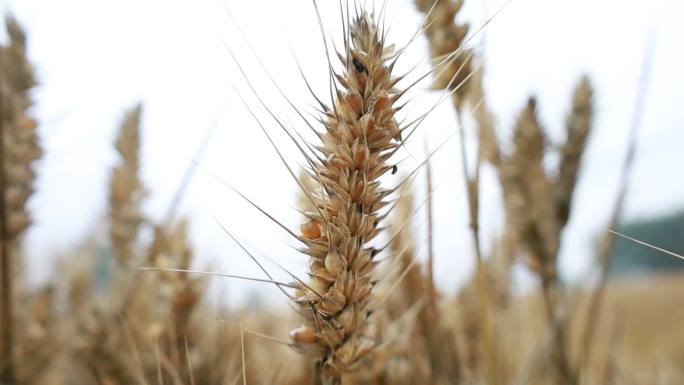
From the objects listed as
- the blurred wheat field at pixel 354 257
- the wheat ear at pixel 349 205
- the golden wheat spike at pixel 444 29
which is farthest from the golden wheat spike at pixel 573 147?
the wheat ear at pixel 349 205

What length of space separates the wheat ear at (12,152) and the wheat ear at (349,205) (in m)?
0.63

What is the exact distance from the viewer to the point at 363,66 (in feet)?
1.34

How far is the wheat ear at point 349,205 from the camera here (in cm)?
41

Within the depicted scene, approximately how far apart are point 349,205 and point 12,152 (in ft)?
2.21

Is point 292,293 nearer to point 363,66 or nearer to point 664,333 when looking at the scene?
point 363,66

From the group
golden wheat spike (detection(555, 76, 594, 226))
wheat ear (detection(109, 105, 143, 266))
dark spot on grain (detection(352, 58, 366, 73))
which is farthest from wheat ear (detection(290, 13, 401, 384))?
wheat ear (detection(109, 105, 143, 266))

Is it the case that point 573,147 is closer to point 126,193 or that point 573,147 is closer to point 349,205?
point 349,205

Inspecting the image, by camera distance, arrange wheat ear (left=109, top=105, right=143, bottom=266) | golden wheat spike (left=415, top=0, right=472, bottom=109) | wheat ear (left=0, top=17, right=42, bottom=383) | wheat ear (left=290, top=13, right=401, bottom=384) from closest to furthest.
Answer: wheat ear (left=290, top=13, right=401, bottom=384)
golden wheat spike (left=415, top=0, right=472, bottom=109)
wheat ear (left=0, top=17, right=42, bottom=383)
wheat ear (left=109, top=105, right=143, bottom=266)

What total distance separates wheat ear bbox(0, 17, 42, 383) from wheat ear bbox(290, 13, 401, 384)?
0.63 meters

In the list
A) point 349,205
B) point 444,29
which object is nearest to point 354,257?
point 349,205

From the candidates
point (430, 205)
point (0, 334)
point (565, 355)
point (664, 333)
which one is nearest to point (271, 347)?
point (0, 334)

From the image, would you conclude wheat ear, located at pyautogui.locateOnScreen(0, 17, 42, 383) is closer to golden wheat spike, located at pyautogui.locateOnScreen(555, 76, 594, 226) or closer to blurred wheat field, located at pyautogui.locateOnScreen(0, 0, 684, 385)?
blurred wheat field, located at pyautogui.locateOnScreen(0, 0, 684, 385)

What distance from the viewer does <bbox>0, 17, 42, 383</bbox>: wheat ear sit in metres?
0.81

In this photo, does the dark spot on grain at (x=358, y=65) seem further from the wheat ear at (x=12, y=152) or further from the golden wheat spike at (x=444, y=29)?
the wheat ear at (x=12, y=152)
